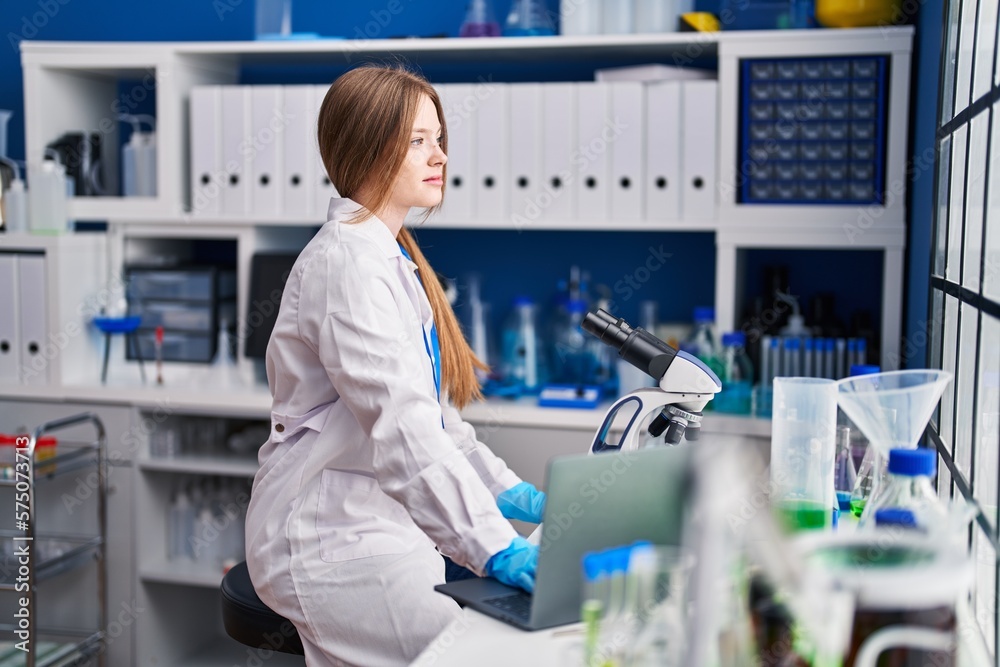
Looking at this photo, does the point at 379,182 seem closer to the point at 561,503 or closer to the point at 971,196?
the point at 561,503

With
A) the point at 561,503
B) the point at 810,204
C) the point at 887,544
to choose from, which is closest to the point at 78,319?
the point at 810,204

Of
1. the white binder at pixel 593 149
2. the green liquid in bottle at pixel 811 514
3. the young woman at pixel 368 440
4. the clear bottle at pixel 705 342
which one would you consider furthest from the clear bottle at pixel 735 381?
the green liquid in bottle at pixel 811 514

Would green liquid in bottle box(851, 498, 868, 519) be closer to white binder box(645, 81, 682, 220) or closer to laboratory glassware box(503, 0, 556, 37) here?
white binder box(645, 81, 682, 220)

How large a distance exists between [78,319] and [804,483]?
2.11 meters

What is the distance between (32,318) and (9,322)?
72mm

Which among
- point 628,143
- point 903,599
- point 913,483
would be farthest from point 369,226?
point 628,143

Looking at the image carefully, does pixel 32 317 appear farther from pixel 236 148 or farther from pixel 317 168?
pixel 317 168

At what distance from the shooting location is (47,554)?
2.73 m

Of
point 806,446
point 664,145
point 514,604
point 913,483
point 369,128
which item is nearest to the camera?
point 913,483

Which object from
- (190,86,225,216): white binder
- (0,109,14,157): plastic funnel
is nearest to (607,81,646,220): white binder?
(190,86,225,216): white binder

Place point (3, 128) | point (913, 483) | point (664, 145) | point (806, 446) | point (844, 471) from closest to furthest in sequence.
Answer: point (913, 483) < point (806, 446) < point (844, 471) < point (664, 145) < point (3, 128)

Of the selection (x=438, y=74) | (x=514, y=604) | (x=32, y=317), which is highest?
(x=438, y=74)

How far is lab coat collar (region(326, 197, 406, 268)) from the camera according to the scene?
157cm

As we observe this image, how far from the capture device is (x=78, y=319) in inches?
110
